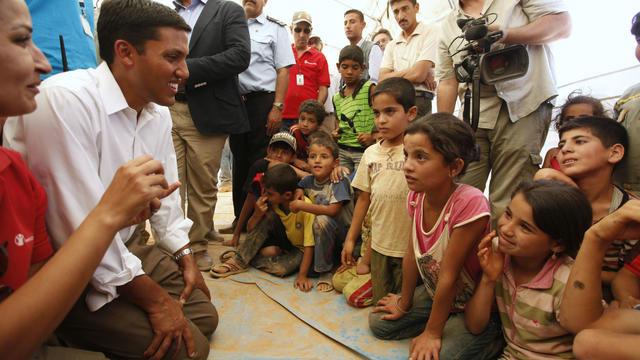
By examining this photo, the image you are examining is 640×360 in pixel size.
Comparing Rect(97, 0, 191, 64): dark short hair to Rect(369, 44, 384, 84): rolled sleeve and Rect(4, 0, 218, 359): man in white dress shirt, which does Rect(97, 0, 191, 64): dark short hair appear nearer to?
Rect(4, 0, 218, 359): man in white dress shirt

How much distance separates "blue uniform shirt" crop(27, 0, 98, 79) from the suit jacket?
73 centimetres

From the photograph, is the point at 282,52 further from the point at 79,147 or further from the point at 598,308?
the point at 598,308

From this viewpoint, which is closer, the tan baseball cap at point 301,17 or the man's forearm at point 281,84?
the man's forearm at point 281,84

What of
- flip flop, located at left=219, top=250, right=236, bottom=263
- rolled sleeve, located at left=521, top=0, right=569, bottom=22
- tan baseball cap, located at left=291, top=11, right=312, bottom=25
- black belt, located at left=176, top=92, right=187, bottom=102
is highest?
rolled sleeve, located at left=521, top=0, right=569, bottom=22

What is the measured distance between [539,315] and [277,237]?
6.03 feet

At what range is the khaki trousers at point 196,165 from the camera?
8.49ft

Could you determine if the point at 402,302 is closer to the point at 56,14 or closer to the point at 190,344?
the point at 190,344

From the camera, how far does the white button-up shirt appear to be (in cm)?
110

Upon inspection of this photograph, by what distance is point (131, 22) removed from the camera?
1343 millimetres

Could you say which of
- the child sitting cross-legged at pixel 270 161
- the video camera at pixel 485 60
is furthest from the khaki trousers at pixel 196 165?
the video camera at pixel 485 60

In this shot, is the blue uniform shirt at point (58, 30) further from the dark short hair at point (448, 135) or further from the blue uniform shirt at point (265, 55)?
the dark short hair at point (448, 135)

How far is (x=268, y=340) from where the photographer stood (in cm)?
172

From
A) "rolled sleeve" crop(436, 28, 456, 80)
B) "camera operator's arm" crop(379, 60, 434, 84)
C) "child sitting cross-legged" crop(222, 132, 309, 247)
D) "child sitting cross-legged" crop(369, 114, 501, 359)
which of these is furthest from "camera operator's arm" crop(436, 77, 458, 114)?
"child sitting cross-legged" crop(222, 132, 309, 247)

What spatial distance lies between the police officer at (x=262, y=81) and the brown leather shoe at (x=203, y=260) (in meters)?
0.99
